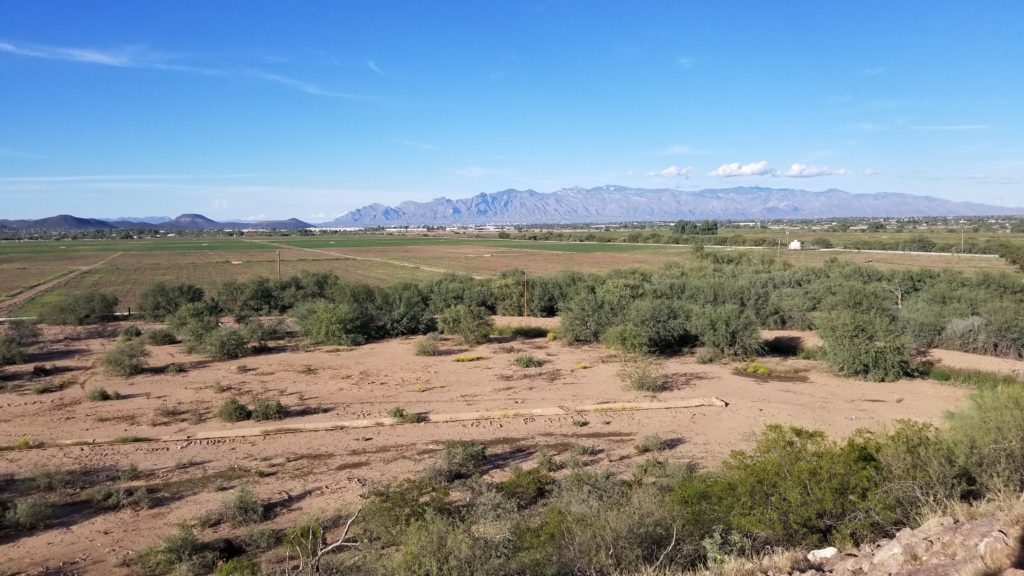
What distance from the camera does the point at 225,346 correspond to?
26.3 metres

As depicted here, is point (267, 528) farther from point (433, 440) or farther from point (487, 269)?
point (487, 269)

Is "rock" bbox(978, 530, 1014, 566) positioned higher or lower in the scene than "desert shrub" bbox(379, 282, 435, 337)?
higher

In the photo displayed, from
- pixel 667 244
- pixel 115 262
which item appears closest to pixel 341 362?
pixel 115 262

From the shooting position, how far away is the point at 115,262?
87312 millimetres

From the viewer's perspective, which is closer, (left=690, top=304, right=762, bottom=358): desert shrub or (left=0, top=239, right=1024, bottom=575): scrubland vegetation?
(left=0, top=239, right=1024, bottom=575): scrubland vegetation

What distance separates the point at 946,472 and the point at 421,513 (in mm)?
8508

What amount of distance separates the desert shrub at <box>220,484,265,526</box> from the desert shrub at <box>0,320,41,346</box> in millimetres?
21698

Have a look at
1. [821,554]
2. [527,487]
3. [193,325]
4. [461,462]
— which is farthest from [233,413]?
[821,554]

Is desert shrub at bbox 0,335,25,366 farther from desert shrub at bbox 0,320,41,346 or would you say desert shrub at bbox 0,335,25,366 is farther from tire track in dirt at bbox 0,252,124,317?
tire track in dirt at bbox 0,252,124,317

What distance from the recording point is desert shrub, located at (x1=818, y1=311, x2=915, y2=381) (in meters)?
22.3

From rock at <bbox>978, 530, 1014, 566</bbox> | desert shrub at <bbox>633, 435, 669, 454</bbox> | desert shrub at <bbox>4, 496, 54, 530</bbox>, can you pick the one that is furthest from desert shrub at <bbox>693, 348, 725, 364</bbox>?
desert shrub at <bbox>4, 496, 54, 530</bbox>

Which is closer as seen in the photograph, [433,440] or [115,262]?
[433,440]

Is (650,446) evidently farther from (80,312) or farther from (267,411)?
(80,312)

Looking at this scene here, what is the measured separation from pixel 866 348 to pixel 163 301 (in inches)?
1503
